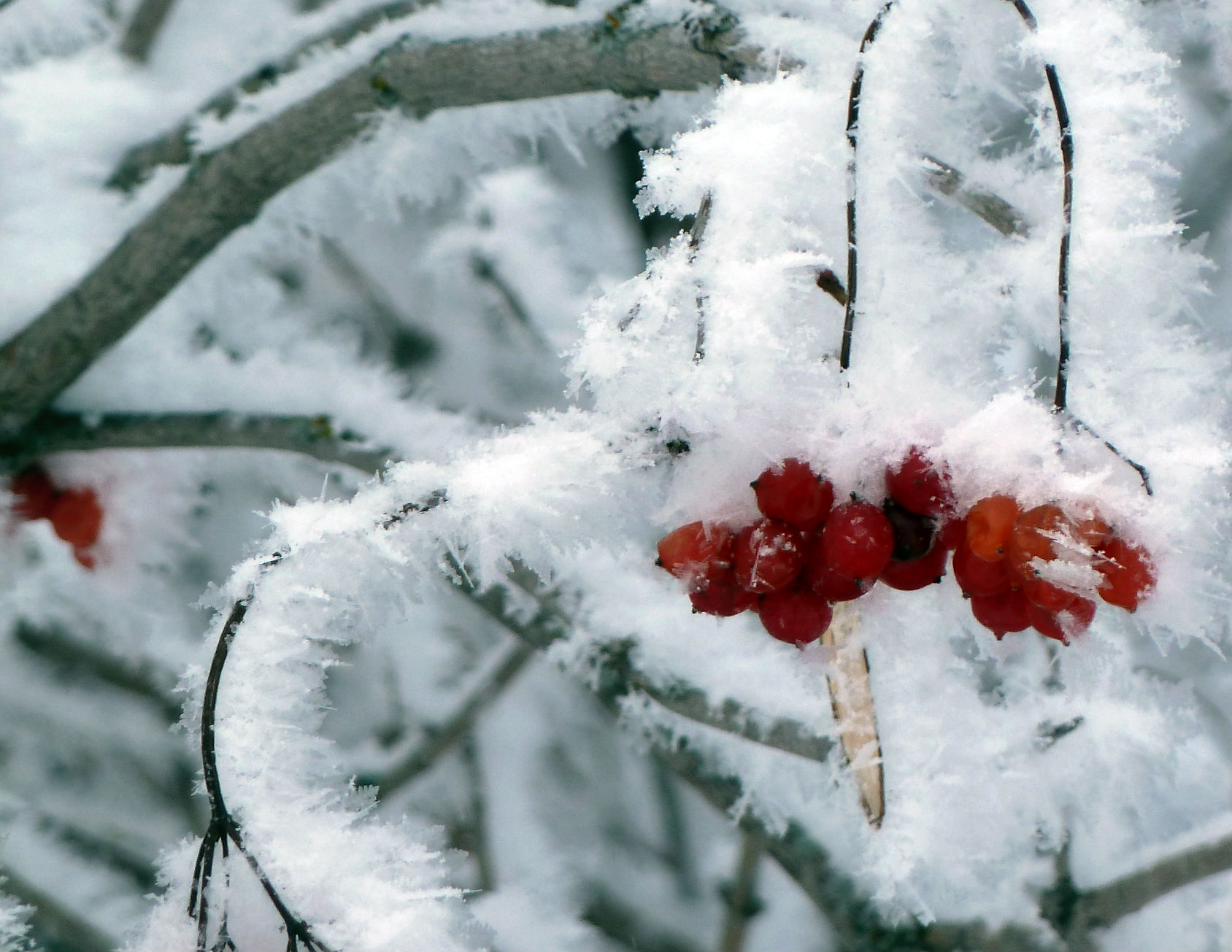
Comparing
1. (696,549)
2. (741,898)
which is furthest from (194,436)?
(741,898)

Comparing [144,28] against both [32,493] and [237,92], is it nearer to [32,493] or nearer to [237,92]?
[237,92]

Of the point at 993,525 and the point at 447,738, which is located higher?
the point at 993,525

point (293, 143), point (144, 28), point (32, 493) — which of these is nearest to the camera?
point (293, 143)

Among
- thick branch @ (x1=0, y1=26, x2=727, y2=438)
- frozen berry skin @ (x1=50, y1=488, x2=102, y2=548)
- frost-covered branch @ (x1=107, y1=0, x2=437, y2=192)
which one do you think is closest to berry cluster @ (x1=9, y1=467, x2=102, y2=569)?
frozen berry skin @ (x1=50, y1=488, x2=102, y2=548)

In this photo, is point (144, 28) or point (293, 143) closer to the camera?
point (293, 143)

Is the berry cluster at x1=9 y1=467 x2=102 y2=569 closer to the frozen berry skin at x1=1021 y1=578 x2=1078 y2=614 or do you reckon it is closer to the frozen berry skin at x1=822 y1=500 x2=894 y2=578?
the frozen berry skin at x1=822 y1=500 x2=894 y2=578

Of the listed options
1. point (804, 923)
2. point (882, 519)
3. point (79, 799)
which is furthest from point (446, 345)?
point (882, 519)

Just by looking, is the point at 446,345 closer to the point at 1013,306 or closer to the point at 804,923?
the point at 804,923
